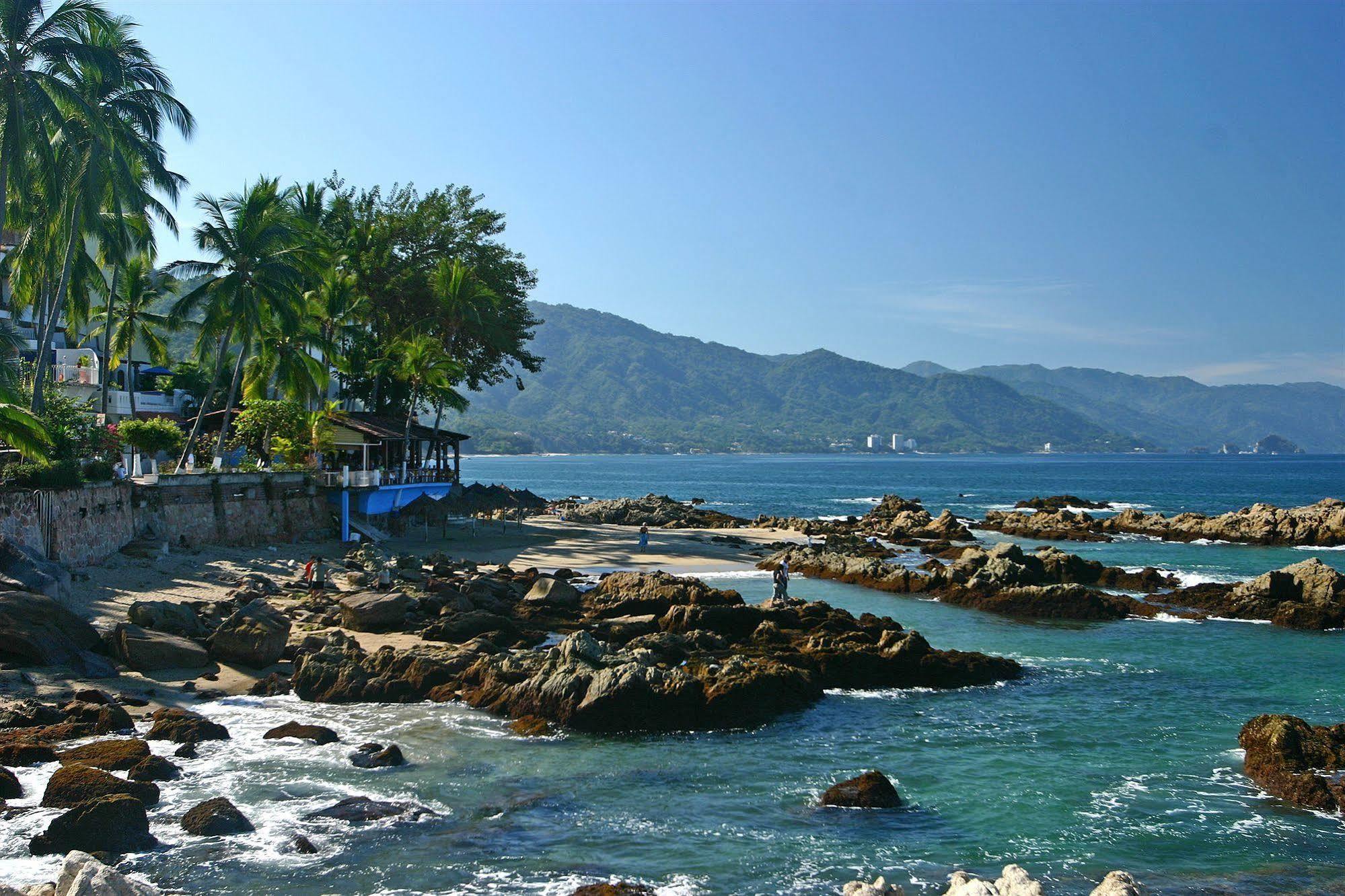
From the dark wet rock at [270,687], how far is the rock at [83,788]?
20.2 feet

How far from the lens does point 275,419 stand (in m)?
42.2

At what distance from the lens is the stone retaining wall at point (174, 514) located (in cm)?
2495

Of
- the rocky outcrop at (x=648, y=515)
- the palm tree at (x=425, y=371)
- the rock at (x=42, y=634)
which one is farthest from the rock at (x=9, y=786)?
the rocky outcrop at (x=648, y=515)

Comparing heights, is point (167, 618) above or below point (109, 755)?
above

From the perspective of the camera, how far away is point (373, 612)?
24.4 metres

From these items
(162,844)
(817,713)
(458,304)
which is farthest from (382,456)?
(162,844)

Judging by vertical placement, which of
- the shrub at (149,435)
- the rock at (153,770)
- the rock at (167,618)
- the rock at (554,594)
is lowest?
the rock at (153,770)

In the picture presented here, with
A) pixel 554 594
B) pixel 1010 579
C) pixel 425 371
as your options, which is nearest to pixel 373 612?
pixel 554 594

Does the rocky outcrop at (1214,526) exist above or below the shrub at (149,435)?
below

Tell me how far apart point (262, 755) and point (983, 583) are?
24793mm

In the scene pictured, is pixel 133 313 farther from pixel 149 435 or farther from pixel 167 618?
pixel 167 618

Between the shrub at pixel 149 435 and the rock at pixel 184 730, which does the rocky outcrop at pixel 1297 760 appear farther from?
the shrub at pixel 149 435

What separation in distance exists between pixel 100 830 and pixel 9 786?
2.26 m

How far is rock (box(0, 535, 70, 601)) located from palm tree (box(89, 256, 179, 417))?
21.8m
